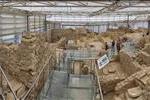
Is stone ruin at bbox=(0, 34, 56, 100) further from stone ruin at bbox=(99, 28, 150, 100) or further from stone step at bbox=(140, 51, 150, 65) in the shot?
stone step at bbox=(140, 51, 150, 65)

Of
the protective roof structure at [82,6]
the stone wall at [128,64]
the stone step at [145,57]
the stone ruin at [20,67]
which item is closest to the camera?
the stone wall at [128,64]

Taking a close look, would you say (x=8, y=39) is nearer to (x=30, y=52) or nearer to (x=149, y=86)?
(x=30, y=52)

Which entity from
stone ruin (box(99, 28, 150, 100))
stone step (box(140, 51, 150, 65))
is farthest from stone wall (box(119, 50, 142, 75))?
stone step (box(140, 51, 150, 65))

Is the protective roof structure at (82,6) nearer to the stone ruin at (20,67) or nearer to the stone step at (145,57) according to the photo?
the stone step at (145,57)

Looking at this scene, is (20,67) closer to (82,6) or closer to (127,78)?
(127,78)

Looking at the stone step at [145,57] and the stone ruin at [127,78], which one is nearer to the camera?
the stone ruin at [127,78]

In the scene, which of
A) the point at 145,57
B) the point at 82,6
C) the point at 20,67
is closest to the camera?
the point at 20,67

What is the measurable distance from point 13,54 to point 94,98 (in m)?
5.86

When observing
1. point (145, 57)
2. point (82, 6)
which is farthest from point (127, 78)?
point (82, 6)

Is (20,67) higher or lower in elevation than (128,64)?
lower

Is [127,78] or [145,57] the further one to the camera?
[145,57]

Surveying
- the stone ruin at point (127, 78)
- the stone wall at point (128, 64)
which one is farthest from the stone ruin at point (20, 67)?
the stone wall at point (128, 64)

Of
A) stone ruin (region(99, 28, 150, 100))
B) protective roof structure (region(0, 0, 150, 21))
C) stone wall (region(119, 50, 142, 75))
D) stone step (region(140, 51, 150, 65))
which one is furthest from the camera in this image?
protective roof structure (region(0, 0, 150, 21))

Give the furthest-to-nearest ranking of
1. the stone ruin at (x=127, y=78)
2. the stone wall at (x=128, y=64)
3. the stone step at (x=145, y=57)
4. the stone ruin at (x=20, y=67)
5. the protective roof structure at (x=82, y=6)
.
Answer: the protective roof structure at (x=82, y=6) < the stone step at (x=145, y=57) < the stone ruin at (x=20, y=67) < the stone wall at (x=128, y=64) < the stone ruin at (x=127, y=78)
